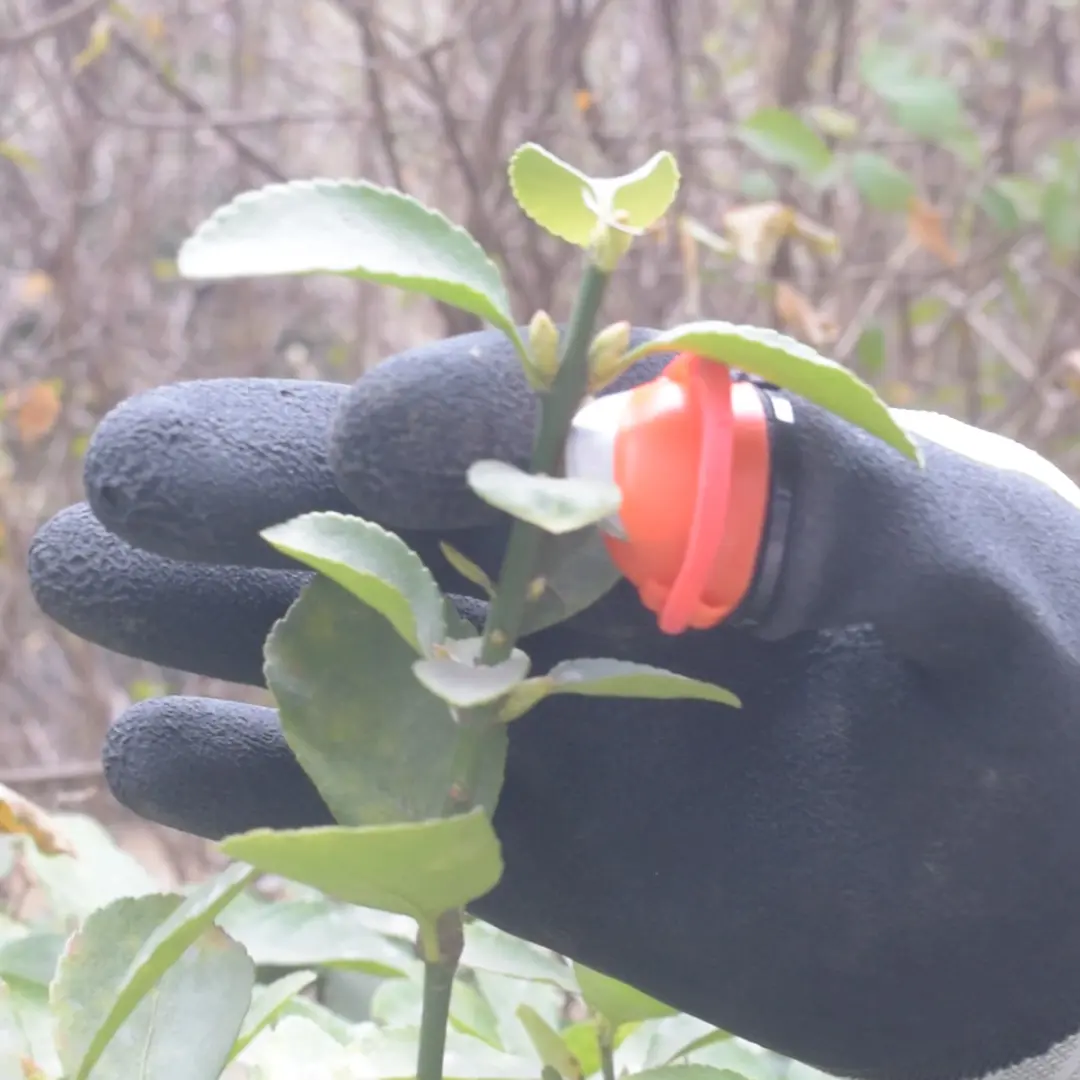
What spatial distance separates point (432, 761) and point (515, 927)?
0.49 ft

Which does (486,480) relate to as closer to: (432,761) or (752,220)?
(432,761)

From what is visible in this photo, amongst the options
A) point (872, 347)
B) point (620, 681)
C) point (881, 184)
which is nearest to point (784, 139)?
point (881, 184)

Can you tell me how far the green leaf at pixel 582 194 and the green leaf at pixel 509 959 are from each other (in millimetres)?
281

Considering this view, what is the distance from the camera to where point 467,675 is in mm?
226

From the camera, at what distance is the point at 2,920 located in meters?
0.54

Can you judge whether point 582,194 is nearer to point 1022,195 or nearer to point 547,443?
point 547,443

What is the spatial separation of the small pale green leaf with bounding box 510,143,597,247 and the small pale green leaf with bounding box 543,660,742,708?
0.08m

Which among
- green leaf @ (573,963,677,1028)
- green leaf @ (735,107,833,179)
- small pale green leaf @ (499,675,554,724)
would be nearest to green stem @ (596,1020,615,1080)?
green leaf @ (573,963,677,1028)

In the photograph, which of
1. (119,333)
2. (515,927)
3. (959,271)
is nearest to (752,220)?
(959,271)

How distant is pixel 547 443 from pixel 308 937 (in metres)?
0.35

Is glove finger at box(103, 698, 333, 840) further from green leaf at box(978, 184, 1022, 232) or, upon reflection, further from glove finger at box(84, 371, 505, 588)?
green leaf at box(978, 184, 1022, 232)

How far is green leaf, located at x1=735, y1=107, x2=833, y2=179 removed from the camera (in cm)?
92

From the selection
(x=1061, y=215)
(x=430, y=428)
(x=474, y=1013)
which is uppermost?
(x=430, y=428)

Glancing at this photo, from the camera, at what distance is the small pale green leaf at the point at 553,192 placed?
9.1 inches
